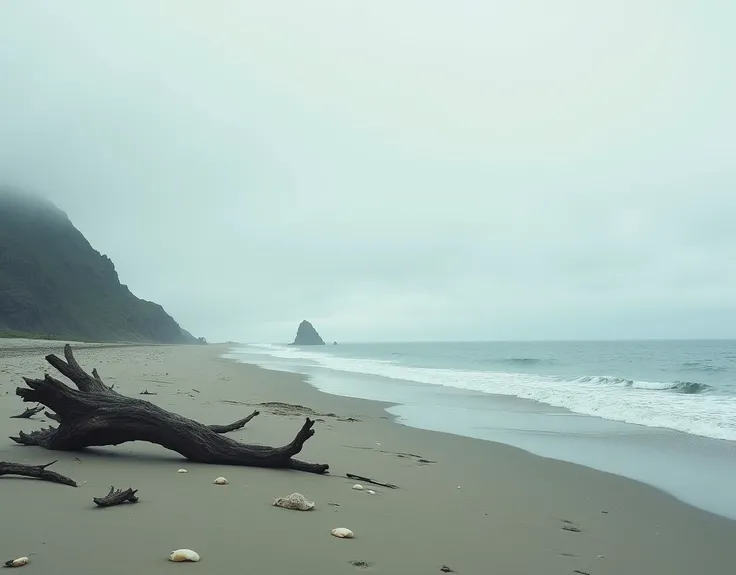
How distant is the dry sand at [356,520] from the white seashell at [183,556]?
6 centimetres

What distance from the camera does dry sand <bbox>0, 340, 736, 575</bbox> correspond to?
130 inches

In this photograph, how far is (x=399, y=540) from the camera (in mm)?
3920

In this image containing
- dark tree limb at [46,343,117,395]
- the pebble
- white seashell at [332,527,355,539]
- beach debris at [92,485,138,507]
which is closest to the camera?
the pebble

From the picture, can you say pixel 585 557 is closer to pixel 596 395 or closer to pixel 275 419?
pixel 275 419

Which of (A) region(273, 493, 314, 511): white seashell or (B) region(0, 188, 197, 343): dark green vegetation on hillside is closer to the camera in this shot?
(A) region(273, 493, 314, 511): white seashell

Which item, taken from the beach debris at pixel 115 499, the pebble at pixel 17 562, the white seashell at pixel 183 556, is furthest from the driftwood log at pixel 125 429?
the pebble at pixel 17 562

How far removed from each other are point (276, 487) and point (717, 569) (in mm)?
3844

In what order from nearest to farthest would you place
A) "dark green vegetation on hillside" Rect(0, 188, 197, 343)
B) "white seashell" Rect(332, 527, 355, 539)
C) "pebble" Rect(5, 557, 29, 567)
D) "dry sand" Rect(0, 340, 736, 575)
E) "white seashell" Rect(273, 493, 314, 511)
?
"pebble" Rect(5, 557, 29, 567) < "dry sand" Rect(0, 340, 736, 575) < "white seashell" Rect(332, 527, 355, 539) < "white seashell" Rect(273, 493, 314, 511) < "dark green vegetation on hillside" Rect(0, 188, 197, 343)

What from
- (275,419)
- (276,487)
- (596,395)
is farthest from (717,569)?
(596,395)

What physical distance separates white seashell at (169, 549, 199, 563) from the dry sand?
0.06 metres

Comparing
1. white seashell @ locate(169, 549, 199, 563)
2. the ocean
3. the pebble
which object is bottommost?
the ocean

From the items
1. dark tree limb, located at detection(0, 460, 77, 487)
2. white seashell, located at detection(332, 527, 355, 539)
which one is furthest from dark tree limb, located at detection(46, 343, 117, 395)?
white seashell, located at detection(332, 527, 355, 539)

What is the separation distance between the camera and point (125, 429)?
5.74 metres

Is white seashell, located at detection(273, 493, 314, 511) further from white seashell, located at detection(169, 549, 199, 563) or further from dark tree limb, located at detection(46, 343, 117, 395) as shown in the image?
dark tree limb, located at detection(46, 343, 117, 395)
